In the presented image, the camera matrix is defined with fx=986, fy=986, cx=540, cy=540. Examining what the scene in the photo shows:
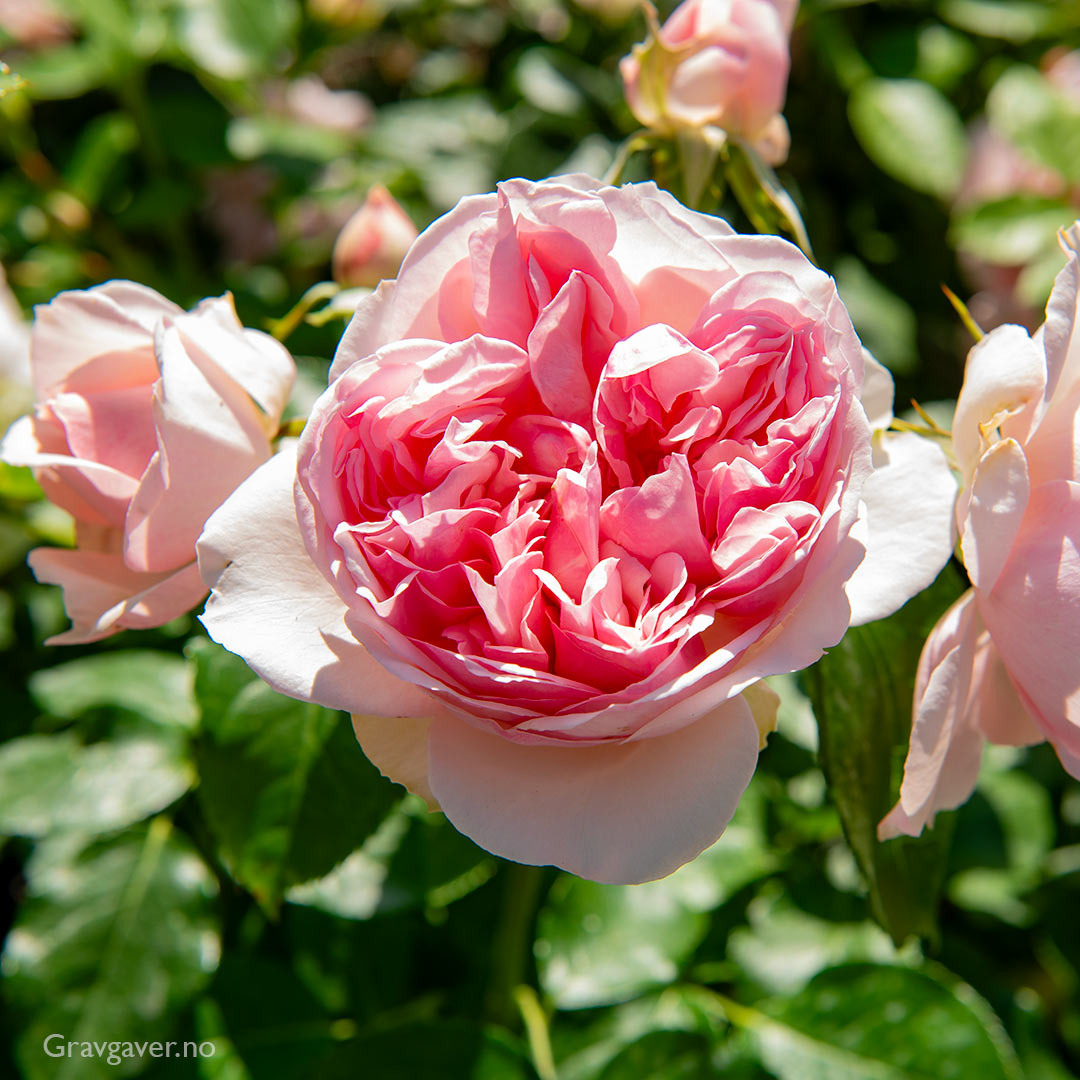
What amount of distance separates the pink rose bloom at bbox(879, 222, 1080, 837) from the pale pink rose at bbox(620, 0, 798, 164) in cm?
26

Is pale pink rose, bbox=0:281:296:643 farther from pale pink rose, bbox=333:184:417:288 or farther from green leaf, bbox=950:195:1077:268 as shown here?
green leaf, bbox=950:195:1077:268

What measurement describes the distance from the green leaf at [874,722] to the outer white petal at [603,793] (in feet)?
0.45

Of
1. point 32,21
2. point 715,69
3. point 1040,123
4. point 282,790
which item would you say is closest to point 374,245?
point 715,69

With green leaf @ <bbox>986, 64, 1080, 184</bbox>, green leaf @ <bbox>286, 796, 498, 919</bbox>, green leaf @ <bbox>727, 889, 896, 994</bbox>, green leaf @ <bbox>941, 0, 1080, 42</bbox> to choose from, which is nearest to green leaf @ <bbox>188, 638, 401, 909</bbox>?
green leaf @ <bbox>286, 796, 498, 919</bbox>

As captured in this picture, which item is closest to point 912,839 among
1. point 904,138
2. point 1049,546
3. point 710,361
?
point 1049,546

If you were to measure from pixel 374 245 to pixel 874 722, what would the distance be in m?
0.52

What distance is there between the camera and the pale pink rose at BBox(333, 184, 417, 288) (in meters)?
0.79

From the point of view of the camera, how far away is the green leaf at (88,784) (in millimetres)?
830

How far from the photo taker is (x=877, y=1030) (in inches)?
31.6

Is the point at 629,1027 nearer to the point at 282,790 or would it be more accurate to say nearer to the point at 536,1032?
the point at 536,1032

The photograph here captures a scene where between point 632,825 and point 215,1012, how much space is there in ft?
2.06

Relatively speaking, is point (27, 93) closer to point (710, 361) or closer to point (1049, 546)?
point (710, 361)

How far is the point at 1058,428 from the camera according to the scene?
1.57 feet
